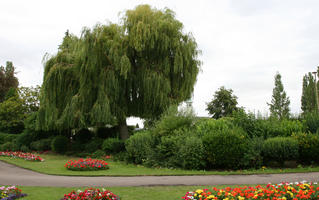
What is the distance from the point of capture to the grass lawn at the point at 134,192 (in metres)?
6.66

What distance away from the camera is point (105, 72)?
62.5ft

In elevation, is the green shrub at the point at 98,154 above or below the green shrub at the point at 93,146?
below

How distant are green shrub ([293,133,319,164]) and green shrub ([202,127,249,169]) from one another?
2.20 meters

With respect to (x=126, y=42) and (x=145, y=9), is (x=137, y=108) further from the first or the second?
(x=145, y=9)

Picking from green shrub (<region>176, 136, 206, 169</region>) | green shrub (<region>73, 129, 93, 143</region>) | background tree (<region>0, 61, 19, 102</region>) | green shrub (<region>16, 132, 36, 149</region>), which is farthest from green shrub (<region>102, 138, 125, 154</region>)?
background tree (<region>0, 61, 19, 102</region>)

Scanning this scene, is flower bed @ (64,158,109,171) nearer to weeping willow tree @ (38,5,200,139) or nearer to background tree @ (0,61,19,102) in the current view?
weeping willow tree @ (38,5,200,139)

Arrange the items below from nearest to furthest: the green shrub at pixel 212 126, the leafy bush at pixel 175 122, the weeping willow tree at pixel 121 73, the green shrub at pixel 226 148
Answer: the green shrub at pixel 226 148 → the green shrub at pixel 212 126 → the leafy bush at pixel 175 122 → the weeping willow tree at pixel 121 73

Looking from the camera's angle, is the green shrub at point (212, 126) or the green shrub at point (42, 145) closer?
the green shrub at point (212, 126)

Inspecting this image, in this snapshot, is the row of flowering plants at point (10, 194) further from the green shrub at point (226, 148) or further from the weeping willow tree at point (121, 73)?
the weeping willow tree at point (121, 73)

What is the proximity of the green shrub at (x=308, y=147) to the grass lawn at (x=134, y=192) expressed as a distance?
617 centimetres

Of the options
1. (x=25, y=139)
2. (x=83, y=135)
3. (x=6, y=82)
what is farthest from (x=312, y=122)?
(x=6, y=82)

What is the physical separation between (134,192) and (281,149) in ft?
22.9

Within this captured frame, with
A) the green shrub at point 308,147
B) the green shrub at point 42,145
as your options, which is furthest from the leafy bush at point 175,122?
the green shrub at point 42,145

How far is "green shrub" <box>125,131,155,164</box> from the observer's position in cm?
1401
